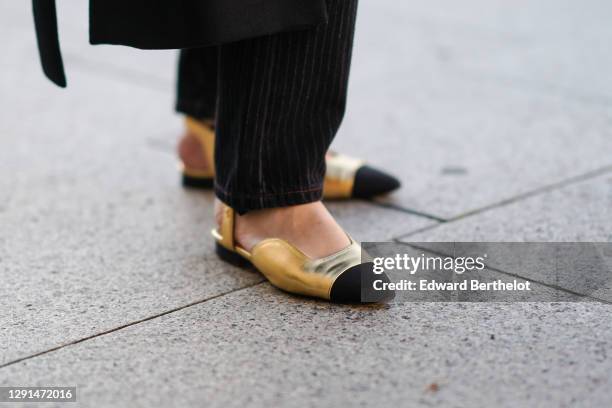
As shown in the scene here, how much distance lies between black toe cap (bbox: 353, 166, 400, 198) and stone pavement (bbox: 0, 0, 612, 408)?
A: 34 mm

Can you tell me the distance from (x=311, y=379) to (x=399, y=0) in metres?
4.48

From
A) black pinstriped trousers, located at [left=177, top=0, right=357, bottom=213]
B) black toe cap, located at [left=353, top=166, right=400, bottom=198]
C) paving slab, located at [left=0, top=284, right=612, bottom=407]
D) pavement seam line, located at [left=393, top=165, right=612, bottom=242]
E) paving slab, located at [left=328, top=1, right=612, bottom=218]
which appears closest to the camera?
paving slab, located at [left=0, top=284, right=612, bottom=407]

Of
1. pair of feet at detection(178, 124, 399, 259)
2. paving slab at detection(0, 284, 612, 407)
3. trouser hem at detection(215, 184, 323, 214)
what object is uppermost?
trouser hem at detection(215, 184, 323, 214)

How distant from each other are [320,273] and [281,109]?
34cm

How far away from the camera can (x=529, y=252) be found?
2.02 meters

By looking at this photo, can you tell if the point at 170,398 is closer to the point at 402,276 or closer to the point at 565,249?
the point at 402,276

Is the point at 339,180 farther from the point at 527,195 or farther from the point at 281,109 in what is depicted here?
the point at 281,109

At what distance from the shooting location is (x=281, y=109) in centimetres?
177

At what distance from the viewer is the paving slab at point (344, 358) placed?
1403 millimetres

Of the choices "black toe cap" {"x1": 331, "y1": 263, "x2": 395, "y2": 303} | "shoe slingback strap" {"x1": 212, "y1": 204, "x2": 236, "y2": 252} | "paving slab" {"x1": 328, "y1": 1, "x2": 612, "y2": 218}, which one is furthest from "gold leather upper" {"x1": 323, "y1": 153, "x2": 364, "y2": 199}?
"black toe cap" {"x1": 331, "y1": 263, "x2": 395, "y2": 303}

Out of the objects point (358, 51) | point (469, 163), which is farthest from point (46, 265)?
point (358, 51)

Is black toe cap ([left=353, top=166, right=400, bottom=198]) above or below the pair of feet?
below

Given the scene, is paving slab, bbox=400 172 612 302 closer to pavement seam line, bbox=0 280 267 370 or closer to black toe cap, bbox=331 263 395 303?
black toe cap, bbox=331 263 395 303

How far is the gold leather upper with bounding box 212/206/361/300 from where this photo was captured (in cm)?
177
